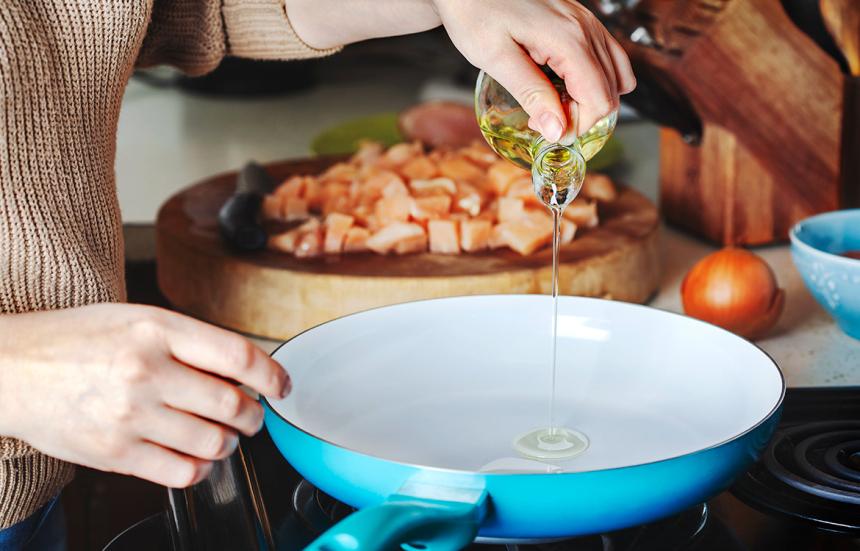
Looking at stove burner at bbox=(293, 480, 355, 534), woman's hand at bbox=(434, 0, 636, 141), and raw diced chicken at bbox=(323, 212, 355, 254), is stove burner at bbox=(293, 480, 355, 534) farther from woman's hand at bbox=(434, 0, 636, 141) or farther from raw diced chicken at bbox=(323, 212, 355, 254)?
raw diced chicken at bbox=(323, 212, 355, 254)

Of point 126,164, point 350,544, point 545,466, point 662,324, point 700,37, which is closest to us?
point 350,544

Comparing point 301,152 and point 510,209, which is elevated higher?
point 510,209

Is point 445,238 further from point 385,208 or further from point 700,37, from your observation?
point 700,37

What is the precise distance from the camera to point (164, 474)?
0.53 meters

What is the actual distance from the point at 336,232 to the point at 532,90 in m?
0.54

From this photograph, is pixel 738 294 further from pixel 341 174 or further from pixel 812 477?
pixel 341 174

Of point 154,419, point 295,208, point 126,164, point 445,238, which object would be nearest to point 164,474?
point 154,419

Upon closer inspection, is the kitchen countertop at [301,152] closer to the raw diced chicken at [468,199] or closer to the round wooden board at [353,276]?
the round wooden board at [353,276]

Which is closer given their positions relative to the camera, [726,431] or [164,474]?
[164,474]

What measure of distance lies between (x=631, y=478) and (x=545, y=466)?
150mm

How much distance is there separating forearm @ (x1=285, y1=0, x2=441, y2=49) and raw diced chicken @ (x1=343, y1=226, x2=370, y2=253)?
253mm

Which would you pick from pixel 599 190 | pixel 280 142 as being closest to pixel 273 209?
pixel 599 190

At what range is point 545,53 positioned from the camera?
71cm

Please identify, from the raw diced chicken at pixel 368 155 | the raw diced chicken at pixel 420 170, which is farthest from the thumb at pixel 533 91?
the raw diced chicken at pixel 368 155
